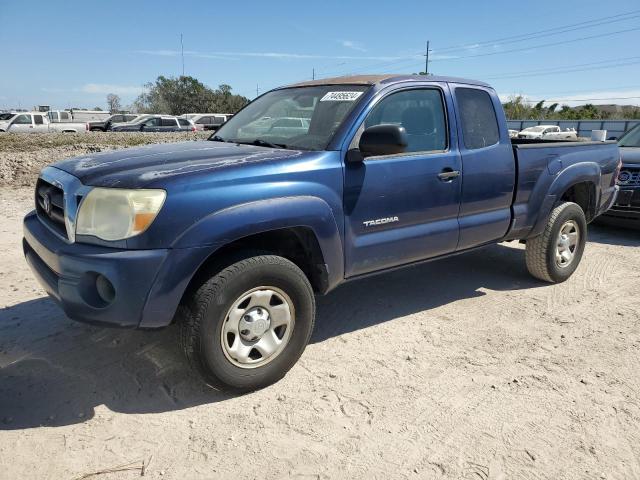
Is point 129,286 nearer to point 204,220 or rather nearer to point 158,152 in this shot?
→ point 204,220

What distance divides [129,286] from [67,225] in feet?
1.86

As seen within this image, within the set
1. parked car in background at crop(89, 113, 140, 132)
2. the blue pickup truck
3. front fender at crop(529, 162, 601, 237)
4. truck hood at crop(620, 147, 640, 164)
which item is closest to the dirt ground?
the blue pickup truck

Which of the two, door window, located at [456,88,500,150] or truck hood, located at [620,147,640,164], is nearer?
door window, located at [456,88,500,150]

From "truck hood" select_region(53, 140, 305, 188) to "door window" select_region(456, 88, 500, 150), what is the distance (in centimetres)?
158

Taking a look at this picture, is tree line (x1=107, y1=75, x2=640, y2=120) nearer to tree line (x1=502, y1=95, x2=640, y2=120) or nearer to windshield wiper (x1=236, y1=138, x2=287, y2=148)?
tree line (x1=502, y1=95, x2=640, y2=120)

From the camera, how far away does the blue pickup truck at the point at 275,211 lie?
260 centimetres

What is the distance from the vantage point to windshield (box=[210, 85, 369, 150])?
11.2 ft

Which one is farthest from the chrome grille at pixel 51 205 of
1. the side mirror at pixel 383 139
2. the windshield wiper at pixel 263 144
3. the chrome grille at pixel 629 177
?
the chrome grille at pixel 629 177

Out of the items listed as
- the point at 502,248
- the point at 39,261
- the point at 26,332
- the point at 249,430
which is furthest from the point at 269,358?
the point at 502,248

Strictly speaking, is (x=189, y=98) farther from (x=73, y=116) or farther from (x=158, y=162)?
(x=158, y=162)

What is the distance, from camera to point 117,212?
259 centimetres

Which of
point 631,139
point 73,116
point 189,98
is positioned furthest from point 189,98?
point 631,139

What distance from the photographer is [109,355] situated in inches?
133

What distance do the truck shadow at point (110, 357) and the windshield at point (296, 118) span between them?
1.47m
